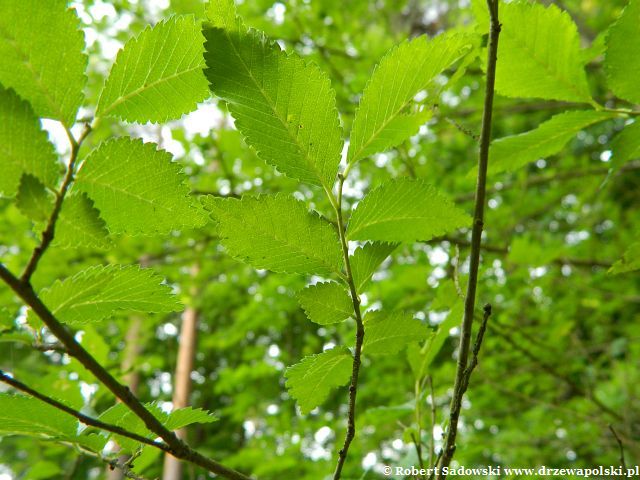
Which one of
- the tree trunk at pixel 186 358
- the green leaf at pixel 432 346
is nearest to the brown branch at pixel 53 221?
the green leaf at pixel 432 346

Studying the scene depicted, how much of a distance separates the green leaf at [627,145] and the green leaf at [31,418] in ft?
2.60

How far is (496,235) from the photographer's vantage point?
12.4 feet

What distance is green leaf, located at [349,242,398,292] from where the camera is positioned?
0.61 m

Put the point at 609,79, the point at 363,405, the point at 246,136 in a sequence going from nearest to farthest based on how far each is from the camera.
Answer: the point at 246,136 < the point at 609,79 < the point at 363,405

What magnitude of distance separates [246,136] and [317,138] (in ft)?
0.25

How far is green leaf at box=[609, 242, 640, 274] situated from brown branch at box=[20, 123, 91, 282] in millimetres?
717

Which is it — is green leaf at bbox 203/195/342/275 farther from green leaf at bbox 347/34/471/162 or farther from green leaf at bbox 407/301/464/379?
green leaf at bbox 407/301/464/379

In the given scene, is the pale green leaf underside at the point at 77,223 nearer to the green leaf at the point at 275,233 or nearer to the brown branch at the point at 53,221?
the brown branch at the point at 53,221

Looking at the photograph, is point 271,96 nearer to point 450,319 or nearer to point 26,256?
point 450,319

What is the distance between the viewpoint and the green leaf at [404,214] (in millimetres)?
603

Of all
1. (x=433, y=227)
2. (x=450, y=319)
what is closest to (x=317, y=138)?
(x=433, y=227)

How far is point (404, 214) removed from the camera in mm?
616

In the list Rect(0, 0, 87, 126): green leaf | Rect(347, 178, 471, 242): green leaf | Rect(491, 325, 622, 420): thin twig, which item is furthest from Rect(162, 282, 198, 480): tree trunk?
Rect(0, 0, 87, 126): green leaf

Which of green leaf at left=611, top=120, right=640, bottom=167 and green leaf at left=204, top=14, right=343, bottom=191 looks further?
green leaf at left=611, top=120, right=640, bottom=167
